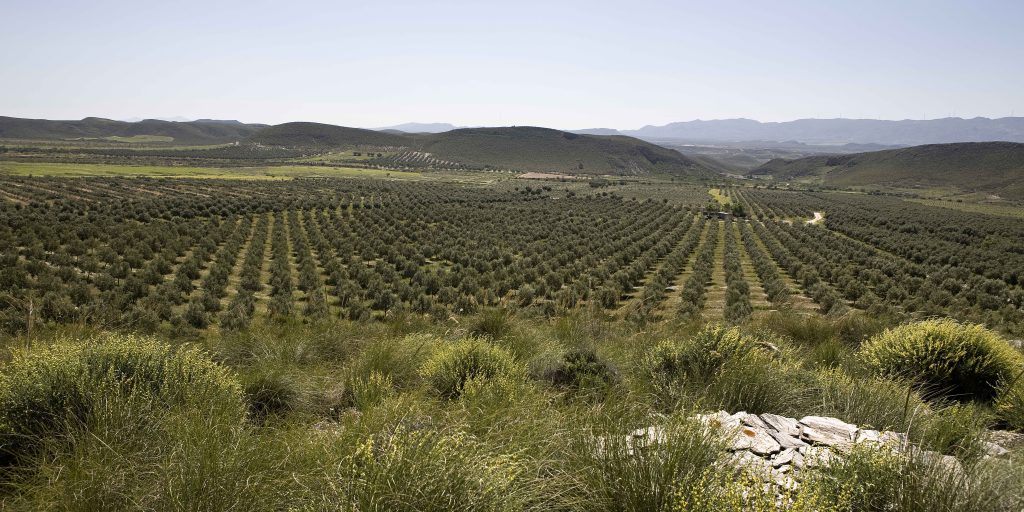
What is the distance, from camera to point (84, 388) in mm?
3939

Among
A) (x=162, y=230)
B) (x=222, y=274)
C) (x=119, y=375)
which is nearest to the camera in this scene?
(x=119, y=375)

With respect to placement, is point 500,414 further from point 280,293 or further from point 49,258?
point 49,258

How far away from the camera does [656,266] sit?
2870 centimetres

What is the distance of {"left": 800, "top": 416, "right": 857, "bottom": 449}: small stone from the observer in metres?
4.03

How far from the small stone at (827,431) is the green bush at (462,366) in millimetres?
2883

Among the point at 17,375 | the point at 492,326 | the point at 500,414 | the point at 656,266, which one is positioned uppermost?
the point at 17,375

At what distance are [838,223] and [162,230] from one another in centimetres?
5824

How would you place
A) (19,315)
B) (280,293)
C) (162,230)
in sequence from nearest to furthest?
(19,315), (280,293), (162,230)

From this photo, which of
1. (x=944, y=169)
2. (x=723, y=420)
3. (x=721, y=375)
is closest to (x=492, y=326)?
(x=721, y=375)

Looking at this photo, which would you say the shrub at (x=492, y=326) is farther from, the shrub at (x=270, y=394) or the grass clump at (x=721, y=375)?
the shrub at (x=270, y=394)

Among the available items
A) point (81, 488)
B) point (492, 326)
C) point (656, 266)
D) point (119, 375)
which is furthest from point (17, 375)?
point (656, 266)

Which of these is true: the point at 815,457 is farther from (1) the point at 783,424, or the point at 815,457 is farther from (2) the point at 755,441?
(1) the point at 783,424

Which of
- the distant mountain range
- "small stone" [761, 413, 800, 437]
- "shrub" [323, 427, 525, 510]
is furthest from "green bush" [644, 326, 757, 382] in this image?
the distant mountain range

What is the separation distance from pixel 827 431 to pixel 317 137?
20151cm
